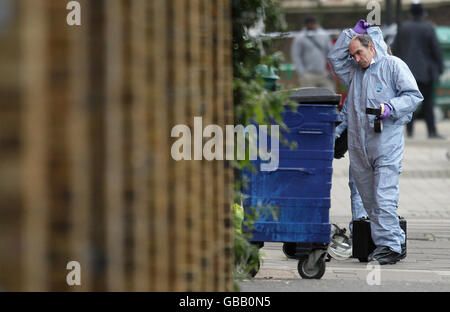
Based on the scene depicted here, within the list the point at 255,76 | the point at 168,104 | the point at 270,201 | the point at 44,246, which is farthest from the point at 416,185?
the point at 44,246

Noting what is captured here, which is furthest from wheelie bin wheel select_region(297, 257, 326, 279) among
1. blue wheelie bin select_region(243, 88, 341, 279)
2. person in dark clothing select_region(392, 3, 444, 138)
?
person in dark clothing select_region(392, 3, 444, 138)

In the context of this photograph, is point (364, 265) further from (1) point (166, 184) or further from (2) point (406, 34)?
(2) point (406, 34)

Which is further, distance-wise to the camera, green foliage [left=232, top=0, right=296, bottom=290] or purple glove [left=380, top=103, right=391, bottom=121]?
purple glove [left=380, top=103, right=391, bottom=121]

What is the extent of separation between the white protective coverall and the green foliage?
2.90 meters

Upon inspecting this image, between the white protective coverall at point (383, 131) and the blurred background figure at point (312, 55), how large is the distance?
1329cm

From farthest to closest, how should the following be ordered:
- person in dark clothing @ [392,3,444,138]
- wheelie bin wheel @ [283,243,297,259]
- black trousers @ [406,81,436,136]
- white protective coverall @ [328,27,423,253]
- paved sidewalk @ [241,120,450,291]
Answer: black trousers @ [406,81,436,136] < person in dark clothing @ [392,3,444,138] < wheelie bin wheel @ [283,243,297,259] < white protective coverall @ [328,27,423,253] < paved sidewalk @ [241,120,450,291]

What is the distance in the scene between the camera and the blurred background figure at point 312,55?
2200 centimetres

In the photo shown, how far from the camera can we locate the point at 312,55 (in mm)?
22016

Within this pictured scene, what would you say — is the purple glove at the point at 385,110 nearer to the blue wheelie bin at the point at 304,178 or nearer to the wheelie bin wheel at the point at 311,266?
the blue wheelie bin at the point at 304,178

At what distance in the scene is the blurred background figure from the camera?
2200 centimetres

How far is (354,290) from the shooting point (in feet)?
22.7

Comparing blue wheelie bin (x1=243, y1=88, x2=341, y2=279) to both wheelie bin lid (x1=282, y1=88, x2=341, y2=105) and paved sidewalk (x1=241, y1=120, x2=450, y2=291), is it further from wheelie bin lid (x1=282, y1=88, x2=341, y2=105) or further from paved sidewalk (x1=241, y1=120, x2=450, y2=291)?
paved sidewalk (x1=241, y1=120, x2=450, y2=291)

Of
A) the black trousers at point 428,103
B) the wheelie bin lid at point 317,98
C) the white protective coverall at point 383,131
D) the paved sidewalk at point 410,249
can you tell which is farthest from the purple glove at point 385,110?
the black trousers at point 428,103

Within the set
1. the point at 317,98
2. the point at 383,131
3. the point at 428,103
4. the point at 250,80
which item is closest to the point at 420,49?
the point at 428,103
